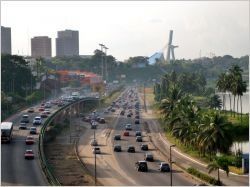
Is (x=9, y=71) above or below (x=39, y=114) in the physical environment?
above

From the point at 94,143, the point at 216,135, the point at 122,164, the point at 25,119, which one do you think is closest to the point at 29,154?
the point at 122,164

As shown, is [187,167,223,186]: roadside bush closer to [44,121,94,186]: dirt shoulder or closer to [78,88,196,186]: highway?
[78,88,196,186]: highway

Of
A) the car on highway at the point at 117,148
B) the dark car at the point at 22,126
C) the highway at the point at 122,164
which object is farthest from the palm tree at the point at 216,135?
the dark car at the point at 22,126

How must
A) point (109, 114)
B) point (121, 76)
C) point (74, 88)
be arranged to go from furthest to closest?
point (121, 76), point (74, 88), point (109, 114)

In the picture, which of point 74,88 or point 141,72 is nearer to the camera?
point 74,88

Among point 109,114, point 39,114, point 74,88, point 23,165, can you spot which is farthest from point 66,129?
point 74,88

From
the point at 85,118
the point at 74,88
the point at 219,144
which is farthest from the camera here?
the point at 74,88

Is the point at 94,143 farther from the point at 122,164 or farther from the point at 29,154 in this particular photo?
the point at 29,154

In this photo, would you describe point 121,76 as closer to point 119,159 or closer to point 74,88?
point 74,88
